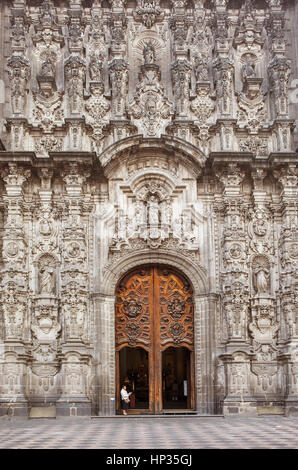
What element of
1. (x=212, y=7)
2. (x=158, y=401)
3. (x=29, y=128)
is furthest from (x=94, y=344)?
(x=212, y=7)

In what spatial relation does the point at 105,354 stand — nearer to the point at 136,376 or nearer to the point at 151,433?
the point at 136,376

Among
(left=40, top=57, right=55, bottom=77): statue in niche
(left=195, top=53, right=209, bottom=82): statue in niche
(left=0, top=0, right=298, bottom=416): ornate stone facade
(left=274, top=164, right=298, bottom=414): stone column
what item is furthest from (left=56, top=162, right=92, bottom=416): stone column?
(left=274, top=164, right=298, bottom=414): stone column

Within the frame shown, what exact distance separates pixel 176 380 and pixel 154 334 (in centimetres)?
178

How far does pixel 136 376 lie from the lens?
18.2 metres

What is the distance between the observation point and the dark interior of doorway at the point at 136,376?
1805cm

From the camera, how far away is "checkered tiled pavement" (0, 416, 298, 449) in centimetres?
1048

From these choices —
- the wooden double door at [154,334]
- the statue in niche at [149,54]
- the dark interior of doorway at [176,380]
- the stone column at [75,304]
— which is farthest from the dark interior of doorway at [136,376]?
the statue in niche at [149,54]

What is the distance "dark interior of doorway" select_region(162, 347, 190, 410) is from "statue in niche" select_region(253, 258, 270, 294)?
2.62 meters

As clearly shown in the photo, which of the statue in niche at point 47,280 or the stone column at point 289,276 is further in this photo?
the statue in niche at point 47,280

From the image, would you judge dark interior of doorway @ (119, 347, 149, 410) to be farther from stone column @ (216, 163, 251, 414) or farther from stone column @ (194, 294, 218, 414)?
stone column @ (216, 163, 251, 414)

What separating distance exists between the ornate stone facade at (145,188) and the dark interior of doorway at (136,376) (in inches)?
39.2

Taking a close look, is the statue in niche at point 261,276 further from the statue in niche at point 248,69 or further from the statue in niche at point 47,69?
the statue in niche at point 47,69

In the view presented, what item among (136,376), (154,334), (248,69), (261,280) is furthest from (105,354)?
(248,69)
